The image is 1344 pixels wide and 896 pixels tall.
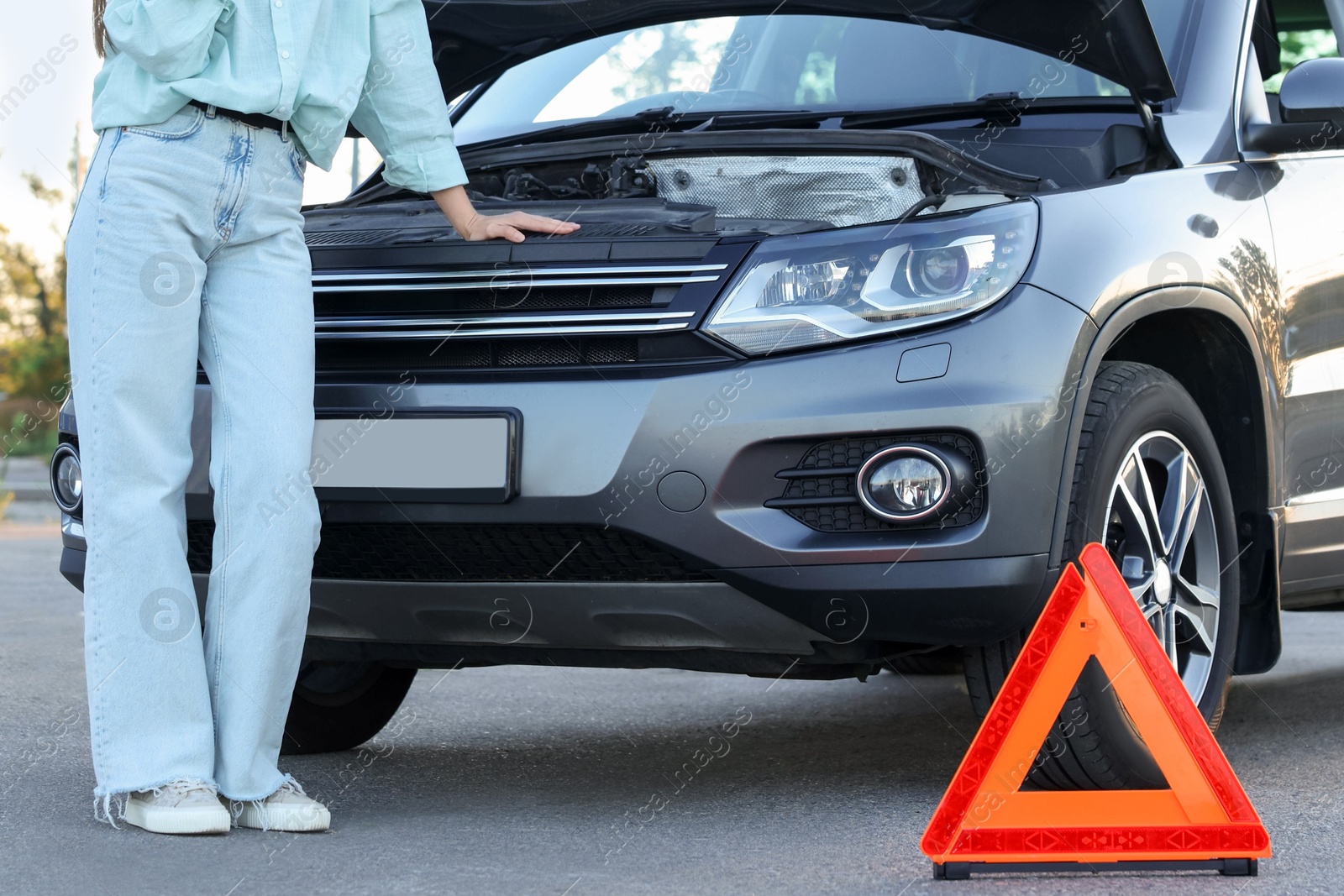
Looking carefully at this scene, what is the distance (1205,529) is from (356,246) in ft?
5.61

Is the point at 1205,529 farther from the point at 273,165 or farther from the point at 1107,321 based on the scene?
the point at 273,165

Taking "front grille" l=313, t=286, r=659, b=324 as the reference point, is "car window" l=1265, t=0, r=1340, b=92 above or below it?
above

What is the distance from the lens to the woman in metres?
2.75

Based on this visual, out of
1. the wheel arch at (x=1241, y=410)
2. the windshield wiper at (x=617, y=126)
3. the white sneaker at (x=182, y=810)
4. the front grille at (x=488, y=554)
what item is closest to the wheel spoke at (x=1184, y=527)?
the wheel arch at (x=1241, y=410)

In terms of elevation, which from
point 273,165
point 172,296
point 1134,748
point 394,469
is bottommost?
point 1134,748

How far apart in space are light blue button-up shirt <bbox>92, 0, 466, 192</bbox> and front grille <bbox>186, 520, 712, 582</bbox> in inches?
26.7

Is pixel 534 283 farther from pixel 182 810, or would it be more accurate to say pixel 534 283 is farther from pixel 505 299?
pixel 182 810

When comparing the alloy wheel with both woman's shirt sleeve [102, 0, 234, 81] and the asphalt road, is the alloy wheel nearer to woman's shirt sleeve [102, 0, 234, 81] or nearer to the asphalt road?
the asphalt road

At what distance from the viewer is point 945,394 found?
267cm

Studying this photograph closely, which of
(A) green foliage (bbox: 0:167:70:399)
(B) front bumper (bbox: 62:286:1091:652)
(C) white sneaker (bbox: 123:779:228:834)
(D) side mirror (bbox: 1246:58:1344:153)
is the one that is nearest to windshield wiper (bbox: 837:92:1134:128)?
(D) side mirror (bbox: 1246:58:1344:153)

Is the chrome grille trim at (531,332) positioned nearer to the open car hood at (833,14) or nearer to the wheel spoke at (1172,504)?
the wheel spoke at (1172,504)

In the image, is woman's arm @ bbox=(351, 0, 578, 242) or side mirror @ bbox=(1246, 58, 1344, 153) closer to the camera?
woman's arm @ bbox=(351, 0, 578, 242)

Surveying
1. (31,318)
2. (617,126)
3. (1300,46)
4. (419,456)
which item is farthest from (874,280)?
(31,318)

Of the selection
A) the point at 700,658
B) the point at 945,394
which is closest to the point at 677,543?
the point at 700,658
